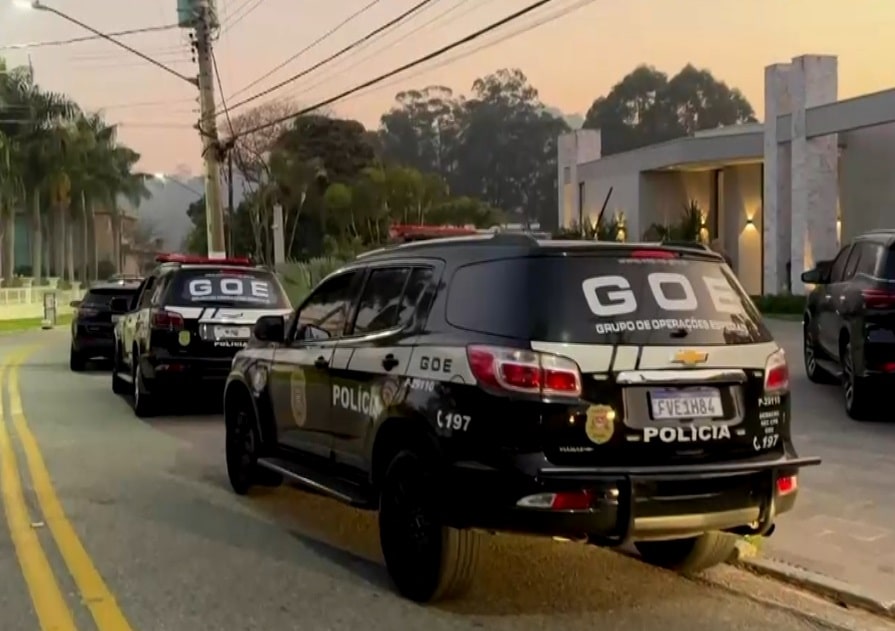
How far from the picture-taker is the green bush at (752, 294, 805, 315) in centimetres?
2873

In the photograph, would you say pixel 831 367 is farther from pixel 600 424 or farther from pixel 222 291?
pixel 600 424

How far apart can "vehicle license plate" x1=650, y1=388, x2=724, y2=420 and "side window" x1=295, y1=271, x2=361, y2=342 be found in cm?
239

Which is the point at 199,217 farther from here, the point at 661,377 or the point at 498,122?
the point at 661,377

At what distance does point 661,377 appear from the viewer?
5.48 meters

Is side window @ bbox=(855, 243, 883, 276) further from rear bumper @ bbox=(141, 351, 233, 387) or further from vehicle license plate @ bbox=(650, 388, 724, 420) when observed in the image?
rear bumper @ bbox=(141, 351, 233, 387)

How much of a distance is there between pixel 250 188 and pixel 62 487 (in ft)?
184

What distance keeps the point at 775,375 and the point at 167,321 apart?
28.1ft

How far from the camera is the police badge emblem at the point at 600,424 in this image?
5.34 m

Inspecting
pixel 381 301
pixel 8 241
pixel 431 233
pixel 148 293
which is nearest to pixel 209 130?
pixel 148 293

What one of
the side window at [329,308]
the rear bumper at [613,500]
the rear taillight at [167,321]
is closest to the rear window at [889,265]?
the side window at [329,308]

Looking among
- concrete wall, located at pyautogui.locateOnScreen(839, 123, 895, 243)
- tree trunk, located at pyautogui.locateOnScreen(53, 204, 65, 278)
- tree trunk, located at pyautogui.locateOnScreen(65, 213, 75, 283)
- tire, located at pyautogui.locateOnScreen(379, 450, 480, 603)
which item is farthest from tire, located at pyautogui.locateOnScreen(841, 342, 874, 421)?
tree trunk, located at pyautogui.locateOnScreen(65, 213, 75, 283)

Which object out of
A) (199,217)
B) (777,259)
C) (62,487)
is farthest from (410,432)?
(199,217)

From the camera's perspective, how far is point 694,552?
650 cm

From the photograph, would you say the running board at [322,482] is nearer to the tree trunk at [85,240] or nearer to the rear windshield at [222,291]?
the rear windshield at [222,291]
